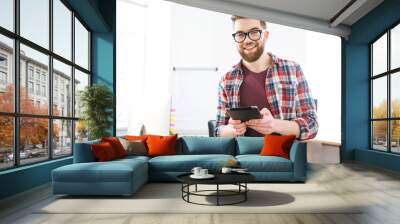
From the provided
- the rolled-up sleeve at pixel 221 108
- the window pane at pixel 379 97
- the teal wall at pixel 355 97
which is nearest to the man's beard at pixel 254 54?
the rolled-up sleeve at pixel 221 108

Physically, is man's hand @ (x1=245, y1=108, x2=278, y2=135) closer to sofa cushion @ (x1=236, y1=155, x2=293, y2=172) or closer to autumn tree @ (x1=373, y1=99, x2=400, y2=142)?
autumn tree @ (x1=373, y1=99, x2=400, y2=142)

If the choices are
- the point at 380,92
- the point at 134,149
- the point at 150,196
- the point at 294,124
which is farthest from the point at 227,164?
the point at 380,92

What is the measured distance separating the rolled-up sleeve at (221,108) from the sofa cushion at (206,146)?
91.1 inches

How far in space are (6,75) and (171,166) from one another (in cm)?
260

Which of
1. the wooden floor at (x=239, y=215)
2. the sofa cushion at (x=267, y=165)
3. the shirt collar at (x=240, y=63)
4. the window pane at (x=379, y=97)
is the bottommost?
the wooden floor at (x=239, y=215)

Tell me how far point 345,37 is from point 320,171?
3.71m

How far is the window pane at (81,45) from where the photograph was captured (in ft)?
26.2

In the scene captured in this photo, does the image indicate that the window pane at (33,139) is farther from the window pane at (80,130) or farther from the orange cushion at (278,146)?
the orange cushion at (278,146)

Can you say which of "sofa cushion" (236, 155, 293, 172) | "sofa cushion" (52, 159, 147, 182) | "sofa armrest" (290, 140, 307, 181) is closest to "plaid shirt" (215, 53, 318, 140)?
"sofa armrest" (290, 140, 307, 181)

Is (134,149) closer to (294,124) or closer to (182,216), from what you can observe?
(182,216)

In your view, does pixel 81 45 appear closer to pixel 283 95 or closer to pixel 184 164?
pixel 184 164

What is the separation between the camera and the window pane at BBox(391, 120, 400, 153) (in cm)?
803

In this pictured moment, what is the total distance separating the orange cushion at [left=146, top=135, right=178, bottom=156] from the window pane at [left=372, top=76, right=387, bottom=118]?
199 inches

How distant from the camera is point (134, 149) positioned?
21.6ft
